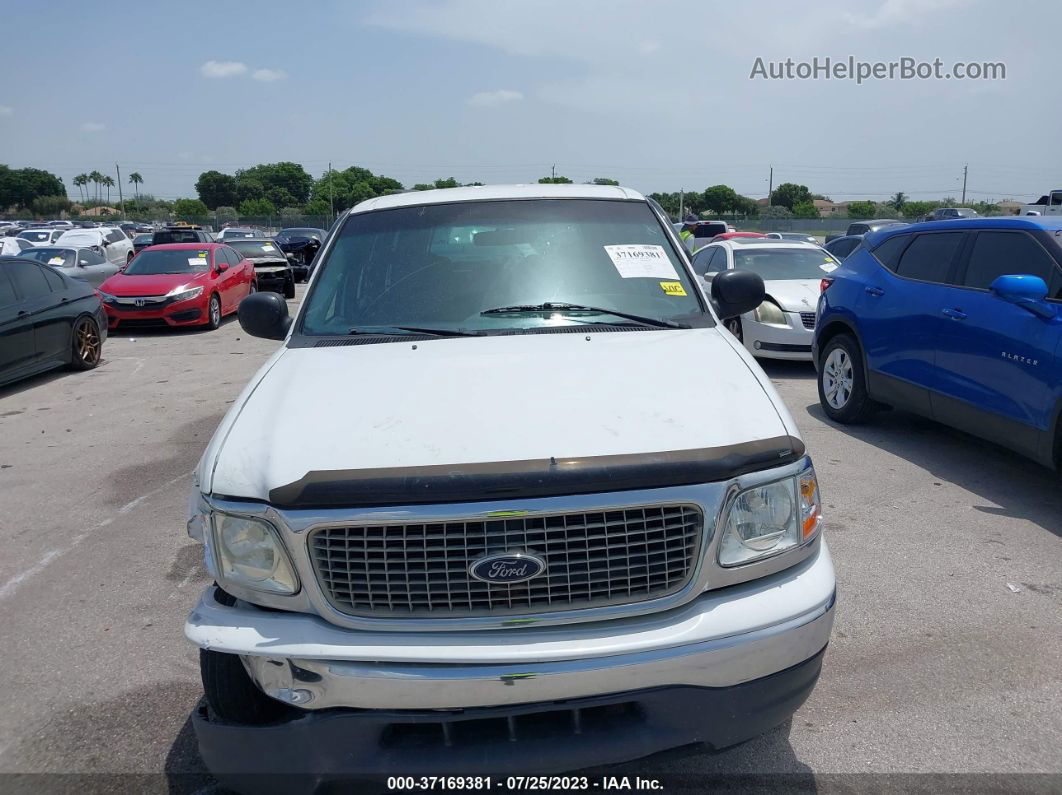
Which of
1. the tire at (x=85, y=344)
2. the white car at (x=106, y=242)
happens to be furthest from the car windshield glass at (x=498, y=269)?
the white car at (x=106, y=242)

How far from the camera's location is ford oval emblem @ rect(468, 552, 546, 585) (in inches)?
92.8

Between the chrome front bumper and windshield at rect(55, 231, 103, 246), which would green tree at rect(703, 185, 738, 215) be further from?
the chrome front bumper

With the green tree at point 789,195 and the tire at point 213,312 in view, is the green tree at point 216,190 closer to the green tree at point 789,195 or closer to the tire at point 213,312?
the green tree at point 789,195

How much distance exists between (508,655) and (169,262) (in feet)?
50.9

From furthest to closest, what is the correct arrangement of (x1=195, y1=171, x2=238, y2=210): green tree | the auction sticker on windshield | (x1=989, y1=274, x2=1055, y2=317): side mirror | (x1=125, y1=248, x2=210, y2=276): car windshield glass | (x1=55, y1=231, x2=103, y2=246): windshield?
1. (x1=195, y1=171, x2=238, y2=210): green tree
2. (x1=55, y1=231, x2=103, y2=246): windshield
3. (x1=125, y1=248, x2=210, y2=276): car windshield glass
4. (x1=989, y1=274, x2=1055, y2=317): side mirror
5. the auction sticker on windshield

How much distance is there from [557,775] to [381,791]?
0.47 m

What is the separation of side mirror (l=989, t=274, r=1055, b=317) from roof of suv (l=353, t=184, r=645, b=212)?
253 cm

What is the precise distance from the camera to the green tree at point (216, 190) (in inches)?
5020

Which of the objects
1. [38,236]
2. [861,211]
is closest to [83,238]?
[38,236]

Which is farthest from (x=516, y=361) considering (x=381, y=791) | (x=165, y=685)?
(x=165, y=685)

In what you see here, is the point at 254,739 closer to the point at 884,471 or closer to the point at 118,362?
the point at 884,471

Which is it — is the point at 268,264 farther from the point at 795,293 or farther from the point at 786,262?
the point at 795,293

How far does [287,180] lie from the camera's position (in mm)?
130500

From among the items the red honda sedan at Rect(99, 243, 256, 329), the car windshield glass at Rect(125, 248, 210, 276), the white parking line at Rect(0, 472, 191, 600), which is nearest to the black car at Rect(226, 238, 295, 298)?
the red honda sedan at Rect(99, 243, 256, 329)
